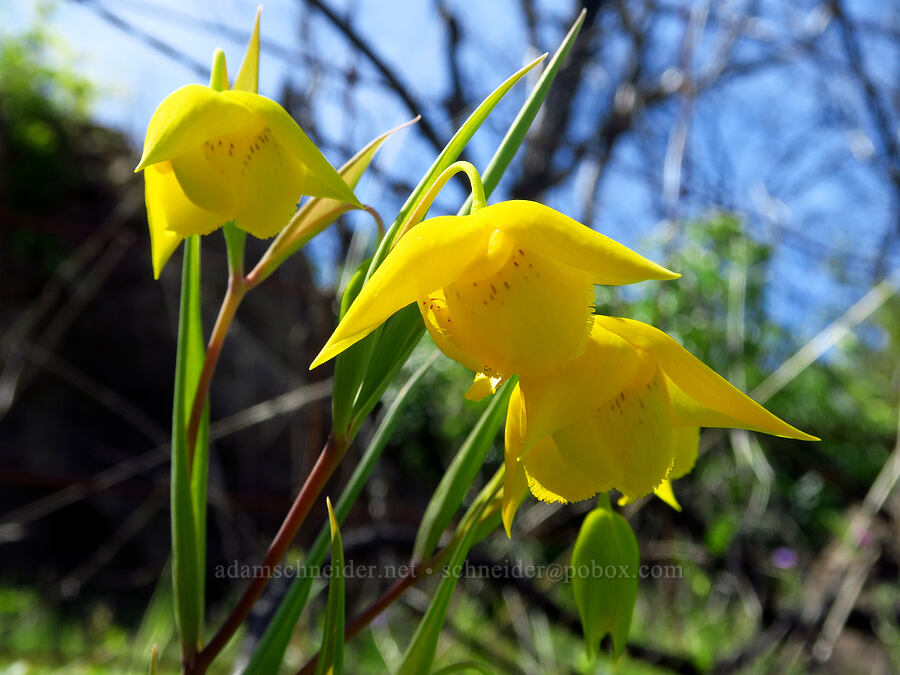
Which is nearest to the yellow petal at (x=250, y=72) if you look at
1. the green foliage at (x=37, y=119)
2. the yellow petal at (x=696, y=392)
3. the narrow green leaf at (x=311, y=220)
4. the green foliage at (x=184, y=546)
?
the narrow green leaf at (x=311, y=220)

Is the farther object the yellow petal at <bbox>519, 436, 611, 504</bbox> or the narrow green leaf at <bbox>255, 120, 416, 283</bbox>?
the narrow green leaf at <bbox>255, 120, 416, 283</bbox>

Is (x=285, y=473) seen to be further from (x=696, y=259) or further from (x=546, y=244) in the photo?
(x=546, y=244)

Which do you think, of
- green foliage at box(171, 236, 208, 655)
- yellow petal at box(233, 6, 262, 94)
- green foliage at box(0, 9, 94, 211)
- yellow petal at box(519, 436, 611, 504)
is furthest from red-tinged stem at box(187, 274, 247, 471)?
green foliage at box(0, 9, 94, 211)

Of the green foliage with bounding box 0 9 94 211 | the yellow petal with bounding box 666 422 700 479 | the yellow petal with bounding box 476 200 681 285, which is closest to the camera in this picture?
the yellow petal with bounding box 476 200 681 285

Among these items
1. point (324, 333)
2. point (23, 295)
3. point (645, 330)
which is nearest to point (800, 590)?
point (324, 333)

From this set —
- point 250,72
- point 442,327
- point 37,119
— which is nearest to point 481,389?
point 442,327

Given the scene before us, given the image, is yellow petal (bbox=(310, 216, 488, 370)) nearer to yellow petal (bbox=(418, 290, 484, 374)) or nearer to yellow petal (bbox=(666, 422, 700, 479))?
yellow petal (bbox=(418, 290, 484, 374))
